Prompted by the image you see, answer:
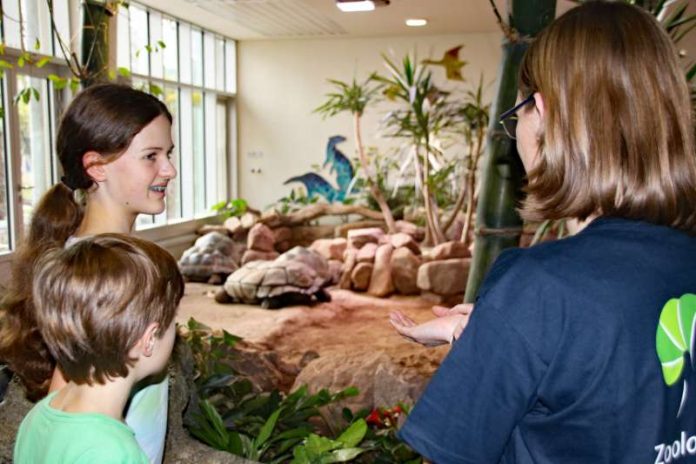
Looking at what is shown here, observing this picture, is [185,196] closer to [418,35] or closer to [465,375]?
[418,35]

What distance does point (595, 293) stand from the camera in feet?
2.69

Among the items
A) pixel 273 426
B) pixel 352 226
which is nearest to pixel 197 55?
pixel 352 226

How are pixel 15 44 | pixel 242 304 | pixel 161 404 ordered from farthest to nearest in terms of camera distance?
pixel 242 304
pixel 15 44
pixel 161 404

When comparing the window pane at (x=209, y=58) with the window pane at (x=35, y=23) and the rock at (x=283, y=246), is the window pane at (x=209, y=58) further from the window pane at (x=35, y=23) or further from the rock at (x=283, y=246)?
the window pane at (x=35, y=23)

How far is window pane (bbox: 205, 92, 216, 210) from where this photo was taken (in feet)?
35.7

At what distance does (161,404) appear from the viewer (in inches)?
59.7

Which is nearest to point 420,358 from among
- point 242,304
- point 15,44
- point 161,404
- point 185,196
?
point 161,404

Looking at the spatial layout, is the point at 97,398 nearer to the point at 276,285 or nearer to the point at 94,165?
the point at 94,165

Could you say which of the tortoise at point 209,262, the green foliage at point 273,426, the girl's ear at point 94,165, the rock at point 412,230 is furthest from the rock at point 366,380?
the rock at point 412,230

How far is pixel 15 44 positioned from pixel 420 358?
5.06m

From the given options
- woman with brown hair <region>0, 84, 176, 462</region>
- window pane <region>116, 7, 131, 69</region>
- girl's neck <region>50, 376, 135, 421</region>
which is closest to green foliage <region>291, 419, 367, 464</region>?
woman with brown hair <region>0, 84, 176, 462</region>

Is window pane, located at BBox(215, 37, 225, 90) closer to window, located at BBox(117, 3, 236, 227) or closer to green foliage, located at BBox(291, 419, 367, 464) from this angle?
window, located at BBox(117, 3, 236, 227)

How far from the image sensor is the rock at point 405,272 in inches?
302

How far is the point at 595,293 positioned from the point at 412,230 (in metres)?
8.26
